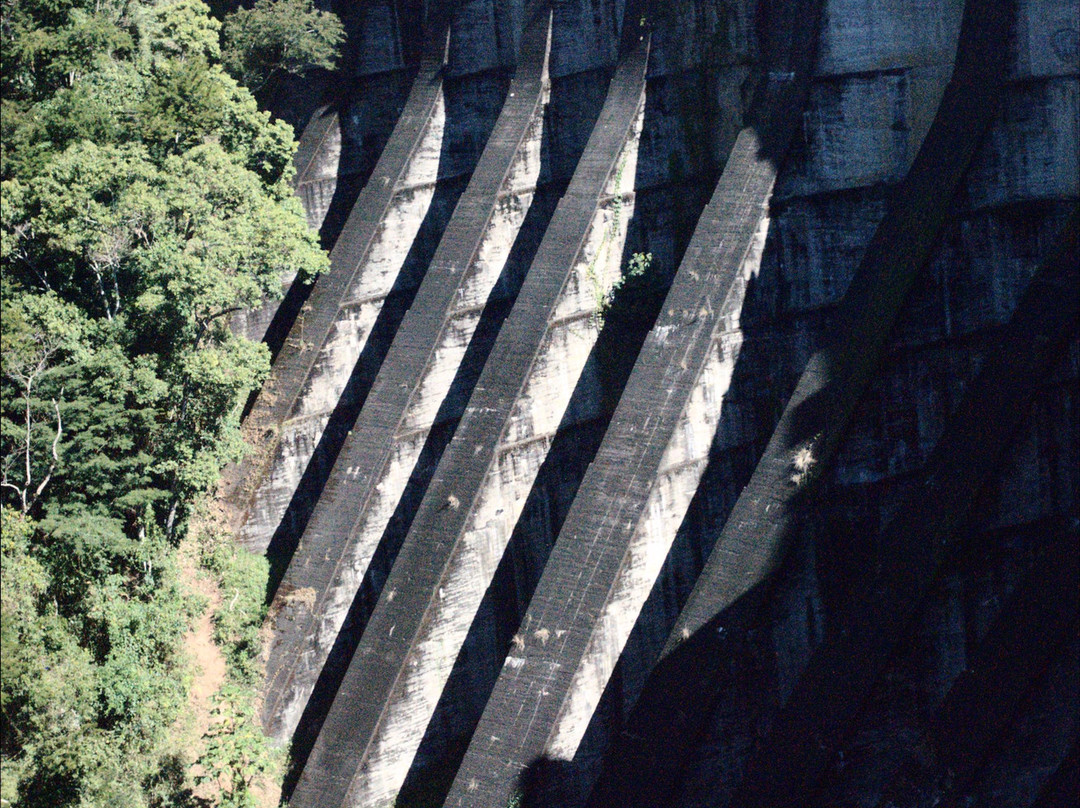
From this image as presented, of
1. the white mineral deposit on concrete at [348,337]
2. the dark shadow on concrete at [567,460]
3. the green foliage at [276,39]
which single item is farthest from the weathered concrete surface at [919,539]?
the green foliage at [276,39]

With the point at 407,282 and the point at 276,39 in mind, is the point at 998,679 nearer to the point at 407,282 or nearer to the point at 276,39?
the point at 407,282

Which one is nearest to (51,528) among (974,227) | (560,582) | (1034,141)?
(560,582)

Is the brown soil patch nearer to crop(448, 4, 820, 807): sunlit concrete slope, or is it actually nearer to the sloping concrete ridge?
the sloping concrete ridge

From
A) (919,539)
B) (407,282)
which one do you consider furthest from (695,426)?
(407,282)

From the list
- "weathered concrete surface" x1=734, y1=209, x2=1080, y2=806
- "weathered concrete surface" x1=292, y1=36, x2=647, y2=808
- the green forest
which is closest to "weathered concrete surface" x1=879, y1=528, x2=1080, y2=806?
"weathered concrete surface" x1=734, y1=209, x2=1080, y2=806

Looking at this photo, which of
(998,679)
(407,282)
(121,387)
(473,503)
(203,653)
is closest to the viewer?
(998,679)
